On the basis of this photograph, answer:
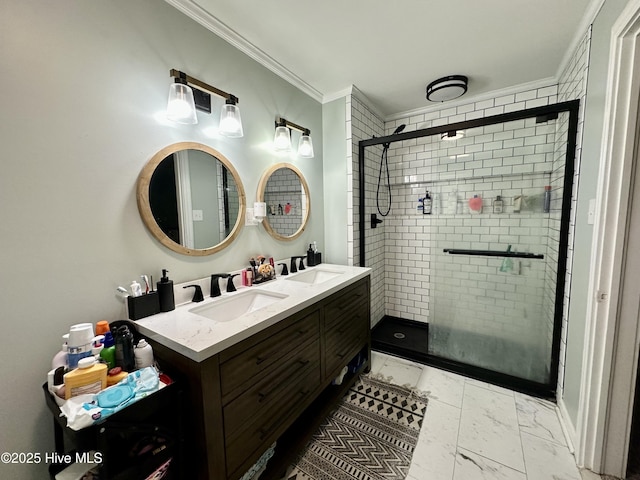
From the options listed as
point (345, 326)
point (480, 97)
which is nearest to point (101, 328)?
point (345, 326)

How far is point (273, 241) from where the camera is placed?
1.96m

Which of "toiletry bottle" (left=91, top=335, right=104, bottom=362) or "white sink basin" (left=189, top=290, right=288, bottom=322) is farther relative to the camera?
"white sink basin" (left=189, top=290, right=288, bottom=322)

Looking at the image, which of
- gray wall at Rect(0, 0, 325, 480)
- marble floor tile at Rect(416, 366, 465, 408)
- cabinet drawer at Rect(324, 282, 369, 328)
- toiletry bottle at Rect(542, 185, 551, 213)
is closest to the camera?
gray wall at Rect(0, 0, 325, 480)

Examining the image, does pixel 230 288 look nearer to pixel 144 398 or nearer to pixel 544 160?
pixel 144 398

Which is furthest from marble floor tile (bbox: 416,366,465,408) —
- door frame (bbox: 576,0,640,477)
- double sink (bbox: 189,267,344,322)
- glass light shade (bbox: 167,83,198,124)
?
glass light shade (bbox: 167,83,198,124)


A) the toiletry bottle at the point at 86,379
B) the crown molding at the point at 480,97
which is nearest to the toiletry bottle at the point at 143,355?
the toiletry bottle at the point at 86,379

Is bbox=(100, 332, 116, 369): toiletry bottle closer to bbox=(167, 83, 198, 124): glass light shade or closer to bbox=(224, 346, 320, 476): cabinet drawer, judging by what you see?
bbox=(224, 346, 320, 476): cabinet drawer

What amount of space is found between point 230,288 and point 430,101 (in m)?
2.56

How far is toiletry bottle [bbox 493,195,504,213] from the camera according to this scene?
2252 mm

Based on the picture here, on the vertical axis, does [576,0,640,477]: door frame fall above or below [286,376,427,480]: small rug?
above

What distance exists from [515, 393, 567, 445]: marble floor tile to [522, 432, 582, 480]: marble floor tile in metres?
0.05

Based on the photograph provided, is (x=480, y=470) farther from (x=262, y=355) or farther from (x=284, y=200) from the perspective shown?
(x=284, y=200)

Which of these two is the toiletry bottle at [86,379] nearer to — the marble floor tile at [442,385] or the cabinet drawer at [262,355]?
the cabinet drawer at [262,355]

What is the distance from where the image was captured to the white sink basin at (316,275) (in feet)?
6.51
